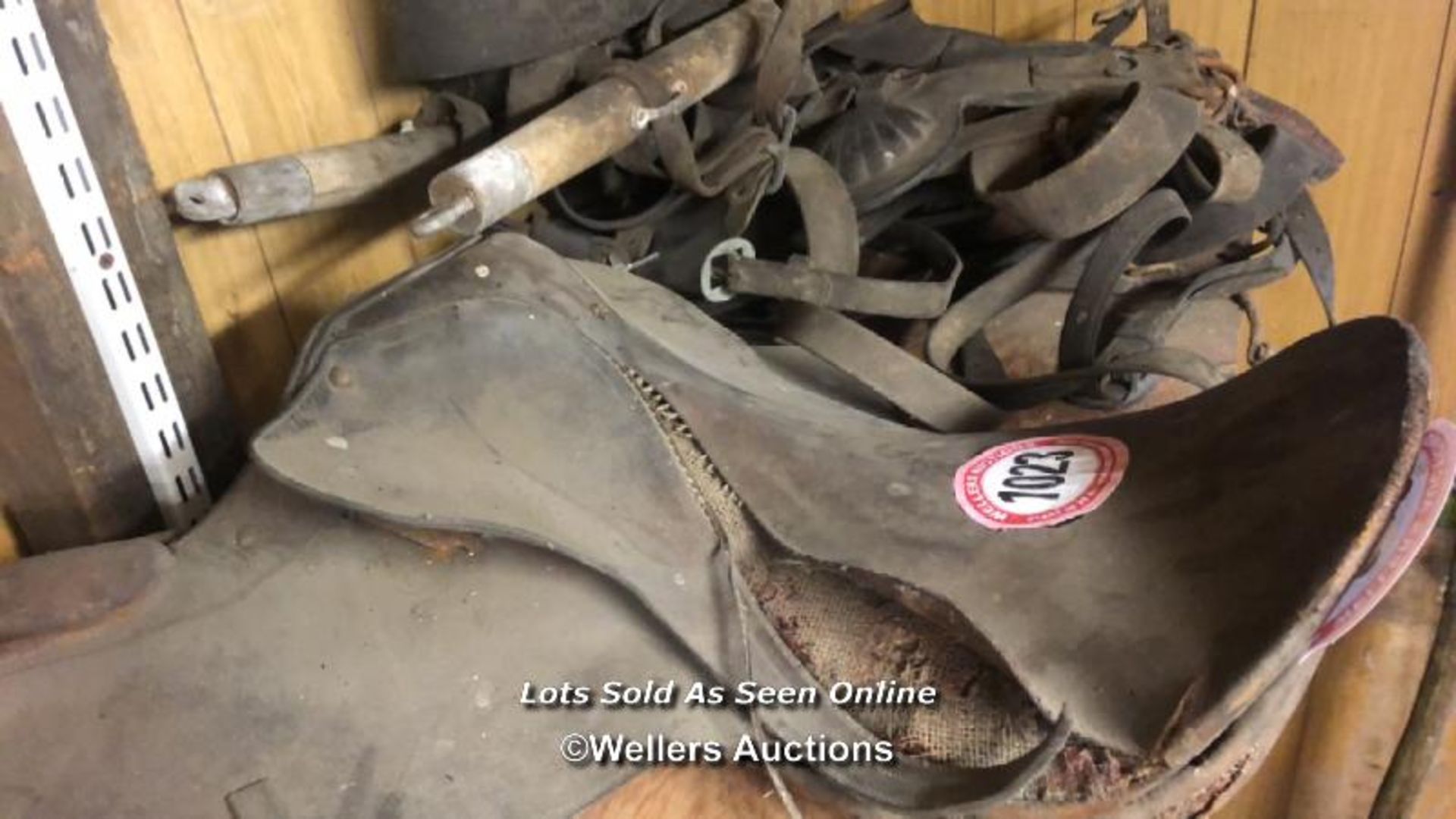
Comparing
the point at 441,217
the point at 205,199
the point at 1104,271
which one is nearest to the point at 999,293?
the point at 1104,271

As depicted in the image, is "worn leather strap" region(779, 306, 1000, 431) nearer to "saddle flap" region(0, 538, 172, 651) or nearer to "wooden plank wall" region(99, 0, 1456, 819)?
"wooden plank wall" region(99, 0, 1456, 819)

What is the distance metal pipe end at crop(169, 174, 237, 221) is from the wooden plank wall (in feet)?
0.11

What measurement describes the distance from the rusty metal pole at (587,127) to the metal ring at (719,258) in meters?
0.11

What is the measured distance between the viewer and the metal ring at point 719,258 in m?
0.87

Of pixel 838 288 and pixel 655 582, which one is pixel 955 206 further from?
pixel 655 582

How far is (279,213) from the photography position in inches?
29.8

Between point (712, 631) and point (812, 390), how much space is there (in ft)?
0.95

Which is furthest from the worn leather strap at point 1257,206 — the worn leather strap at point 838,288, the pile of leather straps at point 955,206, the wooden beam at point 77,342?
the wooden beam at point 77,342

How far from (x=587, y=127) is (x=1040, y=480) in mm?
374

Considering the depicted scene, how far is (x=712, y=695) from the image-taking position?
0.55 metres

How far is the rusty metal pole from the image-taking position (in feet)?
2.14

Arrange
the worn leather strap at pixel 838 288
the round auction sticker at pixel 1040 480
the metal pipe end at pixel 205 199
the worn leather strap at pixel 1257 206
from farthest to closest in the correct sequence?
the worn leather strap at pixel 1257 206
the worn leather strap at pixel 838 288
the metal pipe end at pixel 205 199
the round auction sticker at pixel 1040 480

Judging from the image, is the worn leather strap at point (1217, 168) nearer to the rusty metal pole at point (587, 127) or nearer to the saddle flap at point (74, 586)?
the rusty metal pole at point (587, 127)

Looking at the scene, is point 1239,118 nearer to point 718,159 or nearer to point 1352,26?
point 1352,26
